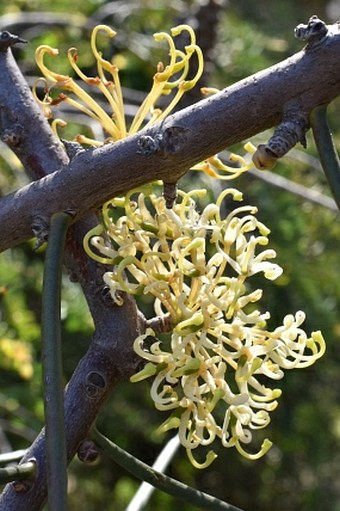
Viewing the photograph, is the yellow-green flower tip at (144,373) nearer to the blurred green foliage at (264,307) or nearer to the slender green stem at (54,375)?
the slender green stem at (54,375)

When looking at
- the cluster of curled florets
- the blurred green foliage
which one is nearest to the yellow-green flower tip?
the cluster of curled florets

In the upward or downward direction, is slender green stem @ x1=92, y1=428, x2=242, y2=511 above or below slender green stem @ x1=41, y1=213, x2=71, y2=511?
below

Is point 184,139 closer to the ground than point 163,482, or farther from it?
farther from it

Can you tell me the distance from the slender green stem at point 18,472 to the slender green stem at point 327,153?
188mm

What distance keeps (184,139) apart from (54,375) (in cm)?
12

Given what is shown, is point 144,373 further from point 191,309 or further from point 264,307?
point 264,307

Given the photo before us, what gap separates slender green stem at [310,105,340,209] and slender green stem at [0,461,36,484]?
19 cm

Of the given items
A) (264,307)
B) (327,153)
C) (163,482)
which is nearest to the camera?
(327,153)

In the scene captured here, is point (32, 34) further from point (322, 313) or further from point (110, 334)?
point (110, 334)

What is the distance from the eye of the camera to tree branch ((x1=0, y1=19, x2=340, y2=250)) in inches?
15.4

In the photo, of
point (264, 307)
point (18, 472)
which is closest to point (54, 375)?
point (18, 472)

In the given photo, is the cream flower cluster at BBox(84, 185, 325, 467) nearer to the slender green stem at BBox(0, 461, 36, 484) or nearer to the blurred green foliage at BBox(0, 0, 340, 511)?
the slender green stem at BBox(0, 461, 36, 484)

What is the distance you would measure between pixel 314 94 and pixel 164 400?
0.19 meters

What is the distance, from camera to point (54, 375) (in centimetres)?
38
